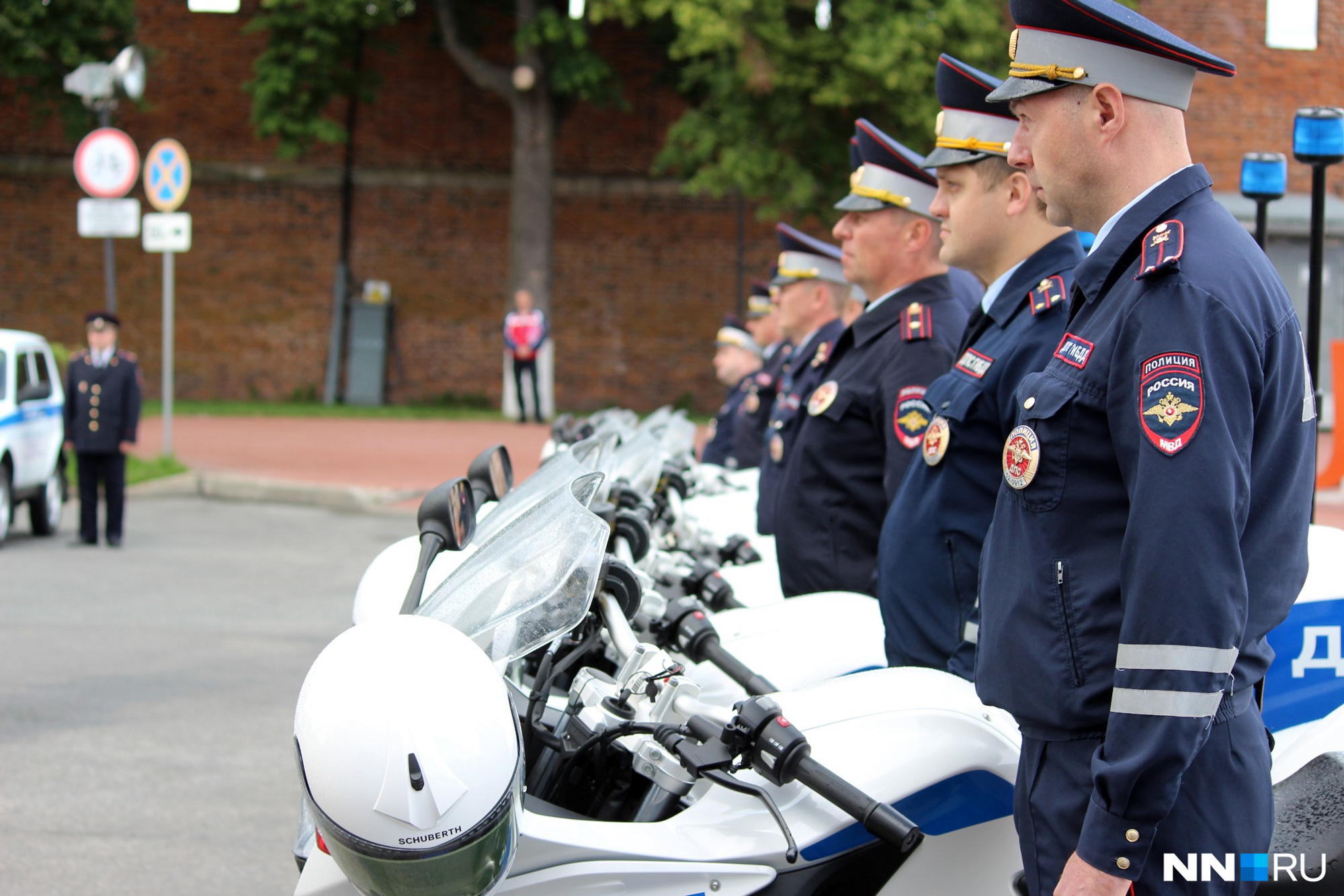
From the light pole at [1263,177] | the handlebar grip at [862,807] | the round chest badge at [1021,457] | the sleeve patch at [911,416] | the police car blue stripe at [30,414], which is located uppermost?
the light pole at [1263,177]

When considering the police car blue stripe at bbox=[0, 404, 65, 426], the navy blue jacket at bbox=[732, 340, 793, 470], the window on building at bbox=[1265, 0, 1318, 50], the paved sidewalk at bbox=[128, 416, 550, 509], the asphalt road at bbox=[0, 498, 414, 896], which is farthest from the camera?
the paved sidewalk at bbox=[128, 416, 550, 509]

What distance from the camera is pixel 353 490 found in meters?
12.2

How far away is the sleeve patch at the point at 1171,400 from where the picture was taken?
162cm

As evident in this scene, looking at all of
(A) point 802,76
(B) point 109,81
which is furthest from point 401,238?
(B) point 109,81

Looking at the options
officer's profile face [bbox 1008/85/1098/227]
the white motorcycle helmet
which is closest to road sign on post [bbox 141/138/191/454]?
the white motorcycle helmet

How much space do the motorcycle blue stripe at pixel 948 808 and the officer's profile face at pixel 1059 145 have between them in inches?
36.5

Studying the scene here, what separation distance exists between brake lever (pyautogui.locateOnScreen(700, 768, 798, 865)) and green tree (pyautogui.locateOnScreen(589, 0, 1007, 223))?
1530cm

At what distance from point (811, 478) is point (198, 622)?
464cm

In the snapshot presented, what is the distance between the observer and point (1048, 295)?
103 inches

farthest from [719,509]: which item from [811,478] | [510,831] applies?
[510,831]

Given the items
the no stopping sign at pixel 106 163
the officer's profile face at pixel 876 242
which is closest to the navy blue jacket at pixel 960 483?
the officer's profile face at pixel 876 242

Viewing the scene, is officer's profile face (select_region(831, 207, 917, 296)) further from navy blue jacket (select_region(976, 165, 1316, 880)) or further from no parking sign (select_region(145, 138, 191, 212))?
A: no parking sign (select_region(145, 138, 191, 212))

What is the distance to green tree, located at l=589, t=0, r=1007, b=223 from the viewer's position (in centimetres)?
1664

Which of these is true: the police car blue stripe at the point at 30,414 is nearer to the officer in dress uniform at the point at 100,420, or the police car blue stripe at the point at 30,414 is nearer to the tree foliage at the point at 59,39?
the officer in dress uniform at the point at 100,420
